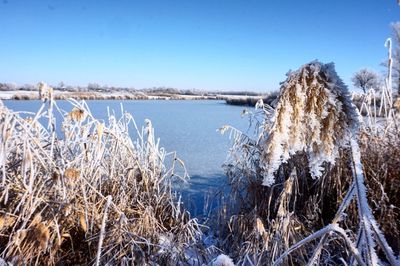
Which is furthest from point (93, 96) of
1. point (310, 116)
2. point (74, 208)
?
point (310, 116)

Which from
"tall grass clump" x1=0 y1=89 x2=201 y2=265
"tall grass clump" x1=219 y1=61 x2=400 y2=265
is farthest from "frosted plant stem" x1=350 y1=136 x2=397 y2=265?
"tall grass clump" x1=0 y1=89 x2=201 y2=265

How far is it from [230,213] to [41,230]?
1720mm

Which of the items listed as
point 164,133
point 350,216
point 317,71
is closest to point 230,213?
point 350,216

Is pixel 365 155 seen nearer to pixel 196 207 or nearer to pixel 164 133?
pixel 196 207

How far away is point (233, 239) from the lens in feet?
8.39

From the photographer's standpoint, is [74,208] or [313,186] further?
[313,186]

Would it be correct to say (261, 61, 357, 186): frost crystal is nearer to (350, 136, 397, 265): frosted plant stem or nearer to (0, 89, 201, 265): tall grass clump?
(350, 136, 397, 265): frosted plant stem

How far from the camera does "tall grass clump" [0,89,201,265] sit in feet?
5.71

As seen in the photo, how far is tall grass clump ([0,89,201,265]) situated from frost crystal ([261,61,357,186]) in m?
0.92

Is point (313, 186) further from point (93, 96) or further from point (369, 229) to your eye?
point (93, 96)

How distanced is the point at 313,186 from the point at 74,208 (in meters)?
1.75

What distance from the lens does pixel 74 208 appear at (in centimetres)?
208

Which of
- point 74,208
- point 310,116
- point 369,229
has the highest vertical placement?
point 310,116

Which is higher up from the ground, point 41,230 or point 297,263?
point 41,230
